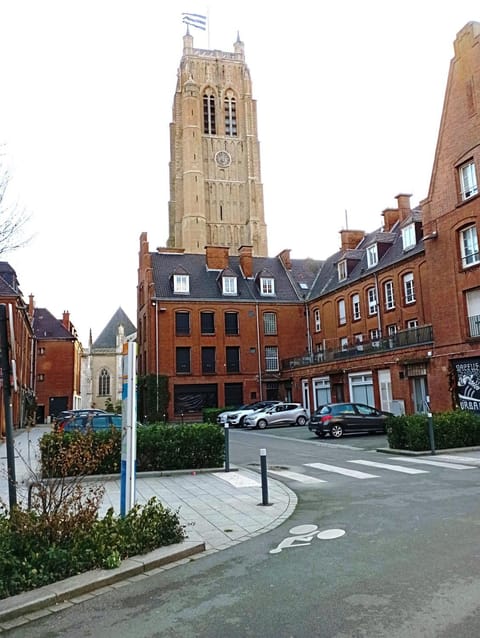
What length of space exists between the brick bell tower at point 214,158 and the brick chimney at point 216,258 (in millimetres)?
27972

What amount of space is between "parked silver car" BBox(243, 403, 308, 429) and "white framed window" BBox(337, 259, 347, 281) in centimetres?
1174

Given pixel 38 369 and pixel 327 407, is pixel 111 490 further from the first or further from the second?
pixel 38 369

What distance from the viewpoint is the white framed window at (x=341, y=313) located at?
3991cm

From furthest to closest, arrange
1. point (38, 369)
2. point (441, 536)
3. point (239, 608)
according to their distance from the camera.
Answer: point (38, 369) < point (441, 536) < point (239, 608)

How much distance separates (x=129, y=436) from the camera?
270 inches

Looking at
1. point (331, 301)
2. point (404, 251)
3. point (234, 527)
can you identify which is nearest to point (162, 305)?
point (331, 301)

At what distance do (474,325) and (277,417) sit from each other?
44.7ft

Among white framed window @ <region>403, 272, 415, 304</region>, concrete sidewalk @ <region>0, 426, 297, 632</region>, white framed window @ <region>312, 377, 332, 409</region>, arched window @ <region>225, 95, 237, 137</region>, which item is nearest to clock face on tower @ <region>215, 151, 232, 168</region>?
arched window @ <region>225, 95, 237, 137</region>

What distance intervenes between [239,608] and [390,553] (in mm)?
2220

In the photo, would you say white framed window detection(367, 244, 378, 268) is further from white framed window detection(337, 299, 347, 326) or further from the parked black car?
the parked black car

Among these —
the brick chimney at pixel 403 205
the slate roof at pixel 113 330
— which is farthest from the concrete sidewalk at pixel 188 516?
the slate roof at pixel 113 330

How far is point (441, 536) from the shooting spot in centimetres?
658

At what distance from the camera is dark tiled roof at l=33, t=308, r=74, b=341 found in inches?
2208

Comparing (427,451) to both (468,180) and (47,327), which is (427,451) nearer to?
(468,180)
